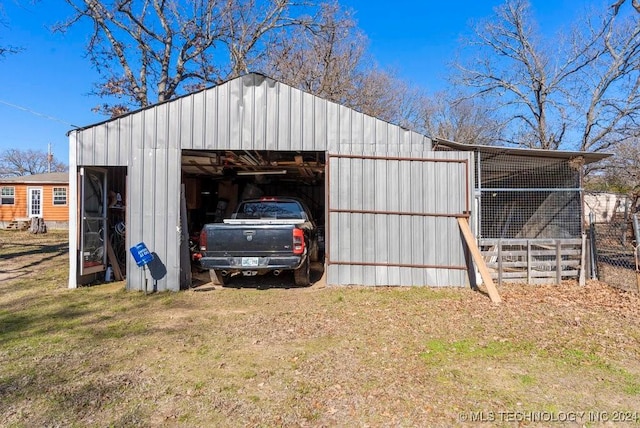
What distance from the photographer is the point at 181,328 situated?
16.1 feet

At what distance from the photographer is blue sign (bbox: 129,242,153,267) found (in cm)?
673

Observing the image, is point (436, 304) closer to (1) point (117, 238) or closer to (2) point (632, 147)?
(1) point (117, 238)

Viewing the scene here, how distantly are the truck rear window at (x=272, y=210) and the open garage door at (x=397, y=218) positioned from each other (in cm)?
138

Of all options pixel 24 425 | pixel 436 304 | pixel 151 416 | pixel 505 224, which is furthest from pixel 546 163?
pixel 24 425

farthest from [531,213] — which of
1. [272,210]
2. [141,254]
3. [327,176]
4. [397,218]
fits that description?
[141,254]

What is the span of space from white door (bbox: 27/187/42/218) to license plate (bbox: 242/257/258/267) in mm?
22630

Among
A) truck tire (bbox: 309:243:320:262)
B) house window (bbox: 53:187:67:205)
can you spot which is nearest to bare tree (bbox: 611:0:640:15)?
truck tire (bbox: 309:243:320:262)

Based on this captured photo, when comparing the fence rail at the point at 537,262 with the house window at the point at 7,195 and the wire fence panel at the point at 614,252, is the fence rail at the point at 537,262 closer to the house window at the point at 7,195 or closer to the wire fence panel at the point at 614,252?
the wire fence panel at the point at 614,252

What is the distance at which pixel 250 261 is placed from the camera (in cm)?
668

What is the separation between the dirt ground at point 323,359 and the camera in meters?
2.85

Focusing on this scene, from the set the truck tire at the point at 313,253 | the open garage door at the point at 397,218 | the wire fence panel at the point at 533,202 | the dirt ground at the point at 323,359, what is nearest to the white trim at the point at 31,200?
the dirt ground at the point at 323,359

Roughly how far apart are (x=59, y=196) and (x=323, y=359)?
988 inches

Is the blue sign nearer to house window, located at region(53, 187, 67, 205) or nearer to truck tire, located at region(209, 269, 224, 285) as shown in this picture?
truck tire, located at region(209, 269, 224, 285)

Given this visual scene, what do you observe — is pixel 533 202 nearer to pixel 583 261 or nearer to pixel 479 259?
pixel 583 261
